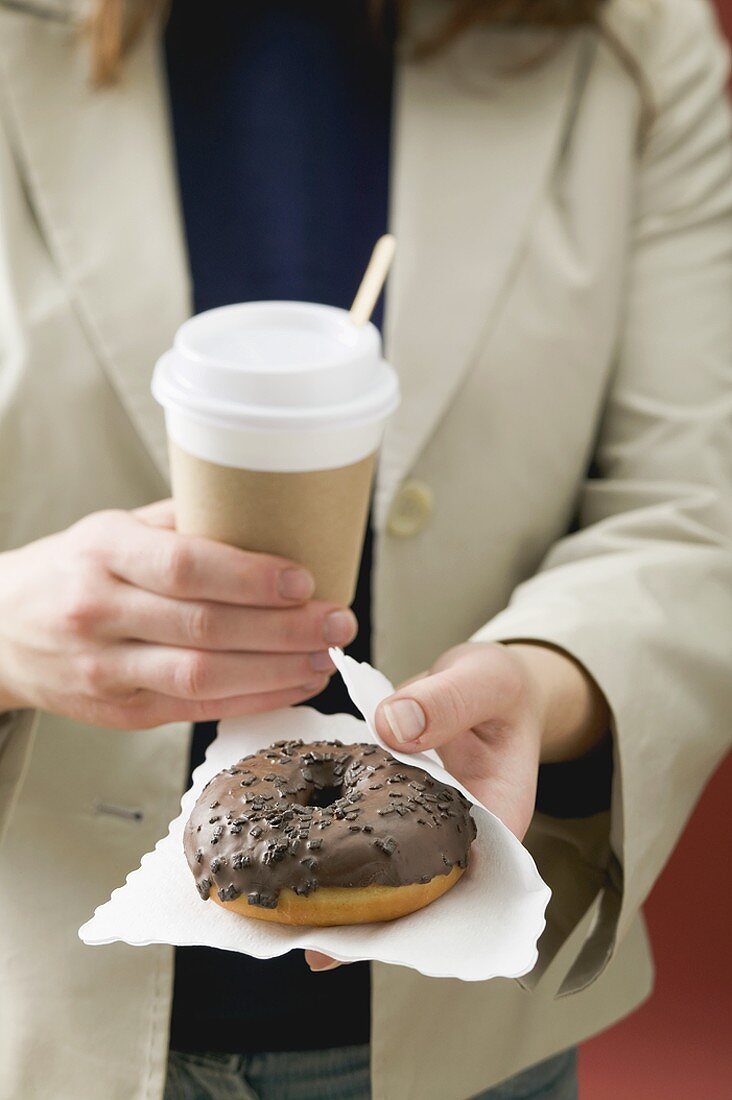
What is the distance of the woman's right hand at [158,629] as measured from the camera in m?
0.72

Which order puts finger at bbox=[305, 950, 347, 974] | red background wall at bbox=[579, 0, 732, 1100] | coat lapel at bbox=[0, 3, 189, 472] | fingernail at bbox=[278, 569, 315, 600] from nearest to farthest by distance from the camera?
finger at bbox=[305, 950, 347, 974] < fingernail at bbox=[278, 569, 315, 600] < coat lapel at bbox=[0, 3, 189, 472] < red background wall at bbox=[579, 0, 732, 1100]

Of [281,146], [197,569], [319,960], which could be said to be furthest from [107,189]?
[319,960]

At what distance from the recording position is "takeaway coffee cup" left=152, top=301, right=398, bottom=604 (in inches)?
28.3

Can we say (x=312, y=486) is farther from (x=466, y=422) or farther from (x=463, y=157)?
(x=463, y=157)

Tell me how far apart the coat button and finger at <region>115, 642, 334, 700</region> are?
8.8 inches

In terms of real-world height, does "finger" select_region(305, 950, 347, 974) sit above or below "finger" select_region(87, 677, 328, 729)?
below

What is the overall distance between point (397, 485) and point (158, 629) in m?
0.29

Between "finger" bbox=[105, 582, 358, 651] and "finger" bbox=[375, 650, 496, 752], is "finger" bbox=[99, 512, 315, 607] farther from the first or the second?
"finger" bbox=[375, 650, 496, 752]

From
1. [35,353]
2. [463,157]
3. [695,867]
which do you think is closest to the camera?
[35,353]

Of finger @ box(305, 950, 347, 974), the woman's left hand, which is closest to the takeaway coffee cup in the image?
the woman's left hand

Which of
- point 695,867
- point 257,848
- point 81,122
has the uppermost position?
point 81,122

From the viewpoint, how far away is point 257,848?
2.24 ft

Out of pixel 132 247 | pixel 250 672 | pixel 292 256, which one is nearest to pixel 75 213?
pixel 132 247

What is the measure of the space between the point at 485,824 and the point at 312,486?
0.24 metres
